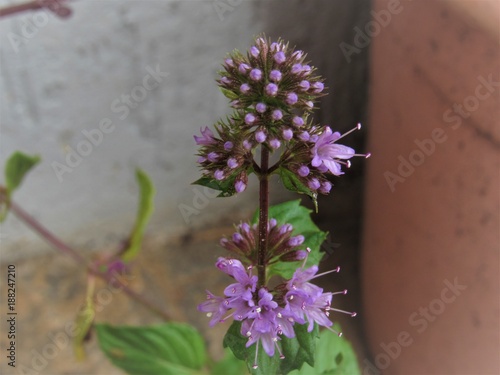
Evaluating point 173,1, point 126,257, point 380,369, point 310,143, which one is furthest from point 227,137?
point 380,369

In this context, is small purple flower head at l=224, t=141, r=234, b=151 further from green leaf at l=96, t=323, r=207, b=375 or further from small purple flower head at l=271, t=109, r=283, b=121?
green leaf at l=96, t=323, r=207, b=375

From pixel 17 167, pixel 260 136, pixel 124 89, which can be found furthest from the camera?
pixel 124 89

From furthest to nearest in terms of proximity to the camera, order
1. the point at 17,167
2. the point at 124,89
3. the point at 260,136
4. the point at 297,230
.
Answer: the point at 124,89 < the point at 17,167 < the point at 297,230 < the point at 260,136

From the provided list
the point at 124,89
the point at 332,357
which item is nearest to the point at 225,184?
the point at 332,357

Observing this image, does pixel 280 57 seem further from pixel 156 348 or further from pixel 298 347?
pixel 156 348

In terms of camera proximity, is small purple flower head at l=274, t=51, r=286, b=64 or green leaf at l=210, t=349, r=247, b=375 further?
green leaf at l=210, t=349, r=247, b=375

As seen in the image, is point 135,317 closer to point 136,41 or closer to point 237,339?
point 136,41

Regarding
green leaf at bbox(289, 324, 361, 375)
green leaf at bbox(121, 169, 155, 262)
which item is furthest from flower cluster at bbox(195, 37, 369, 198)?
green leaf at bbox(121, 169, 155, 262)

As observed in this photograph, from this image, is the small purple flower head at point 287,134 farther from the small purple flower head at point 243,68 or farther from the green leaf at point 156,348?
the green leaf at point 156,348
